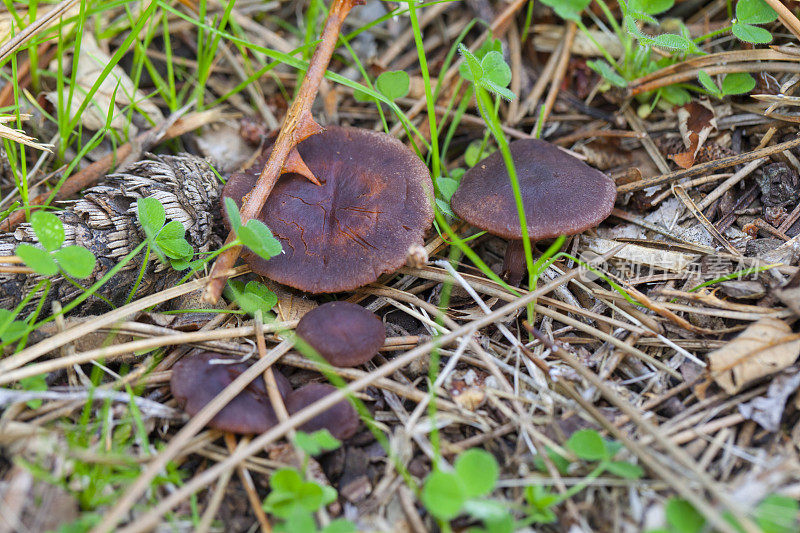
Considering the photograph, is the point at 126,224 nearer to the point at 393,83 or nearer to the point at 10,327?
the point at 10,327

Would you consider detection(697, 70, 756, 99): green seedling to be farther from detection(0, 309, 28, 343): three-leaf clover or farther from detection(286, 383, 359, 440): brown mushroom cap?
detection(0, 309, 28, 343): three-leaf clover

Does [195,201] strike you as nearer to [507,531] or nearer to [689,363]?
[507,531]

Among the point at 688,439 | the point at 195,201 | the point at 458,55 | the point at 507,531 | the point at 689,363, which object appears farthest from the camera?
the point at 458,55

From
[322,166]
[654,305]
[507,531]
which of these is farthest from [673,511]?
[322,166]

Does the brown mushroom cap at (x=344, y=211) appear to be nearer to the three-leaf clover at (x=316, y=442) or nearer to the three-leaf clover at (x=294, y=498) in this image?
the three-leaf clover at (x=316, y=442)

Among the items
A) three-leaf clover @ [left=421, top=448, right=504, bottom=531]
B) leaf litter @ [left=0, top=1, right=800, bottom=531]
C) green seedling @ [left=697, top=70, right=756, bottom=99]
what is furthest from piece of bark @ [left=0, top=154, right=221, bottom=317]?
green seedling @ [left=697, top=70, right=756, bottom=99]
